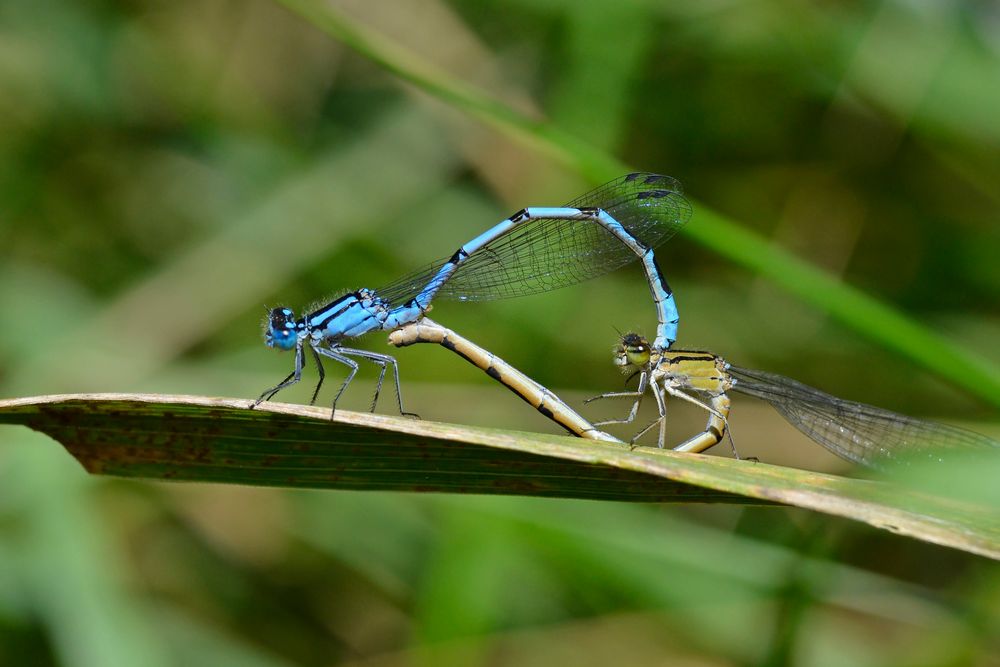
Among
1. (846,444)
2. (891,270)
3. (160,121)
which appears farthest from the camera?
(160,121)

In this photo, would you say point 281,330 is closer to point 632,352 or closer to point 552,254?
point 552,254

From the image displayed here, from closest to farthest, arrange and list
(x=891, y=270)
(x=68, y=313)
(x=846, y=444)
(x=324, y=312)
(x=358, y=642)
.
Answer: (x=846, y=444) → (x=324, y=312) → (x=358, y=642) → (x=68, y=313) → (x=891, y=270)

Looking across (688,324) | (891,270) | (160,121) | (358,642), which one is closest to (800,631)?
(358,642)

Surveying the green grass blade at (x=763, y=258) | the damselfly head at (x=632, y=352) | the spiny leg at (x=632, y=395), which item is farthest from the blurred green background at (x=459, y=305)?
the green grass blade at (x=763, y=258)

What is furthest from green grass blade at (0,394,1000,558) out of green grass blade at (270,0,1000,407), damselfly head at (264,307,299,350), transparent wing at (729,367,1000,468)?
damselfly head at (264,307,299,350)

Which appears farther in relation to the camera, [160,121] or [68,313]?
[160,121]

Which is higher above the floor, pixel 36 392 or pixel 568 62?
pixel 568 62

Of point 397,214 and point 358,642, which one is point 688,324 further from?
point 358,642

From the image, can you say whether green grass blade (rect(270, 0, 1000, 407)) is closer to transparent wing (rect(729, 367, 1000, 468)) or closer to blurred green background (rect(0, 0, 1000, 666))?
transparent wing (rect(729, 367, 1000, 468))
